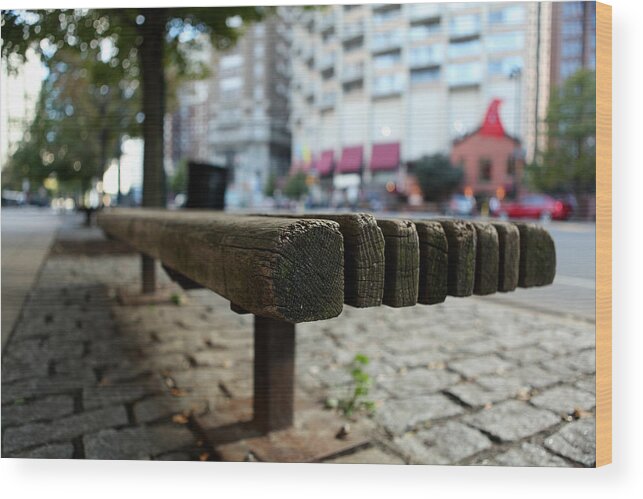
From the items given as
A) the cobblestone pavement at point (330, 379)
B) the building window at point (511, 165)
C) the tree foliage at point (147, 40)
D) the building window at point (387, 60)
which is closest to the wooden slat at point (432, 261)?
the cobblestone pavement at point (330, 379)

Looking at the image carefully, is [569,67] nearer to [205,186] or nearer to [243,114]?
[243,114]

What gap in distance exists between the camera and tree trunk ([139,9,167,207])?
2650mm

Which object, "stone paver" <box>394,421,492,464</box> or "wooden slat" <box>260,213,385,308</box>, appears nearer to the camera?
"wooden slat" <box>260,213,385,308</box>

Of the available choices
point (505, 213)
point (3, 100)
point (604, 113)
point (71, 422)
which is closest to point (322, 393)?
point (71, 422)

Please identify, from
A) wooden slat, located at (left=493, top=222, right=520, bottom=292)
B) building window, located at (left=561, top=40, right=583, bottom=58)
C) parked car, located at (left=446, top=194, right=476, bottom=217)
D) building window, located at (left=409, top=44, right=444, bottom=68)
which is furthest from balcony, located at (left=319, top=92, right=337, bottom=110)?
wooden slat, located at (left=493, top=222, right=520, bottom=292)

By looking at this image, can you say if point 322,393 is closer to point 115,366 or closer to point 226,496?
point 226,496

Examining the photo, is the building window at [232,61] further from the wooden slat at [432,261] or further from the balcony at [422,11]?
the wooden slat at [432,261]

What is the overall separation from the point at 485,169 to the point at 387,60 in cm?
57

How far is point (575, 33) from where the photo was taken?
1.92m

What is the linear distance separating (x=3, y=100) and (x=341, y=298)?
1947 mm

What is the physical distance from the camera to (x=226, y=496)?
1421mm

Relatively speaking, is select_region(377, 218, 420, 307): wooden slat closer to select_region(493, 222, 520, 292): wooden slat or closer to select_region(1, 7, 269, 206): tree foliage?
select_region(493, 222, 520, 292): wooden slat

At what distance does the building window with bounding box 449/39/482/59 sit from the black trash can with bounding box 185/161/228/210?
1.18 meters

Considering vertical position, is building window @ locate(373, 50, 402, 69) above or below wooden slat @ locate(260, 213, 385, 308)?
above
